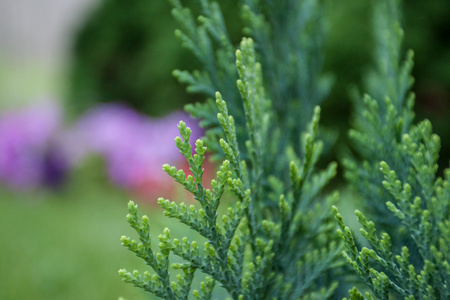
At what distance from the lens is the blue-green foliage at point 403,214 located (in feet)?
3.23

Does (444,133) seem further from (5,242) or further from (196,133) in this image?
(5,242)

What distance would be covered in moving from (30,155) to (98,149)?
34.9 inches

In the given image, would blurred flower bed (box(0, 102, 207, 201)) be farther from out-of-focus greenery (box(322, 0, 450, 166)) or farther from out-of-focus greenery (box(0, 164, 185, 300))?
out-of-focus greenery (box(322, 0, 450, 166))

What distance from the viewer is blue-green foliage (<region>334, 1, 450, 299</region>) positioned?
98 centimetres

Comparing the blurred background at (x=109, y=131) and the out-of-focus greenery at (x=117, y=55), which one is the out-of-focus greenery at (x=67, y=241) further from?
the out-of-focus greenery at (x=117, y=55)

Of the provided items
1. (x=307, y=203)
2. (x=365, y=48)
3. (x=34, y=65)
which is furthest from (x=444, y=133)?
(x=34, y=65)

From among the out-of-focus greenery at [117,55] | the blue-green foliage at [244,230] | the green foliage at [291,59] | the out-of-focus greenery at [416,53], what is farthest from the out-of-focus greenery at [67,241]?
the out-of-focus greenery at [416,53]

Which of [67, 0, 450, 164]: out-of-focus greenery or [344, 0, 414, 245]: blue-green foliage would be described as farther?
[67, 0, 450, 164]: out-of-focus greenery

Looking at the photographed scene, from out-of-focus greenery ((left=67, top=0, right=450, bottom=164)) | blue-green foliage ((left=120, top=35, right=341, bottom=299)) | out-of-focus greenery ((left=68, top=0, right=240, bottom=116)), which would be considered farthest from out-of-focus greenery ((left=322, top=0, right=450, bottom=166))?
blue-green foliage ((left=120, top=35, right=341, bottom=299))

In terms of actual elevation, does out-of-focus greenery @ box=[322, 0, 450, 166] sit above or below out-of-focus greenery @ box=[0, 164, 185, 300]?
above

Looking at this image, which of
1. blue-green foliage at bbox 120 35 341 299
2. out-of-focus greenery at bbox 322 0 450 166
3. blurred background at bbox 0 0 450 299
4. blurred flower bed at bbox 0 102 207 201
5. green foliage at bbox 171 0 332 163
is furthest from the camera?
blurred flower bed at bbox 0 102 207 201

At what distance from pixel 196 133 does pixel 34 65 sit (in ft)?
49.2

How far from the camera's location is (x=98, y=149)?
22.8 feet

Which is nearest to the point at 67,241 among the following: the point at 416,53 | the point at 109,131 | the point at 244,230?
the point at 109,131
